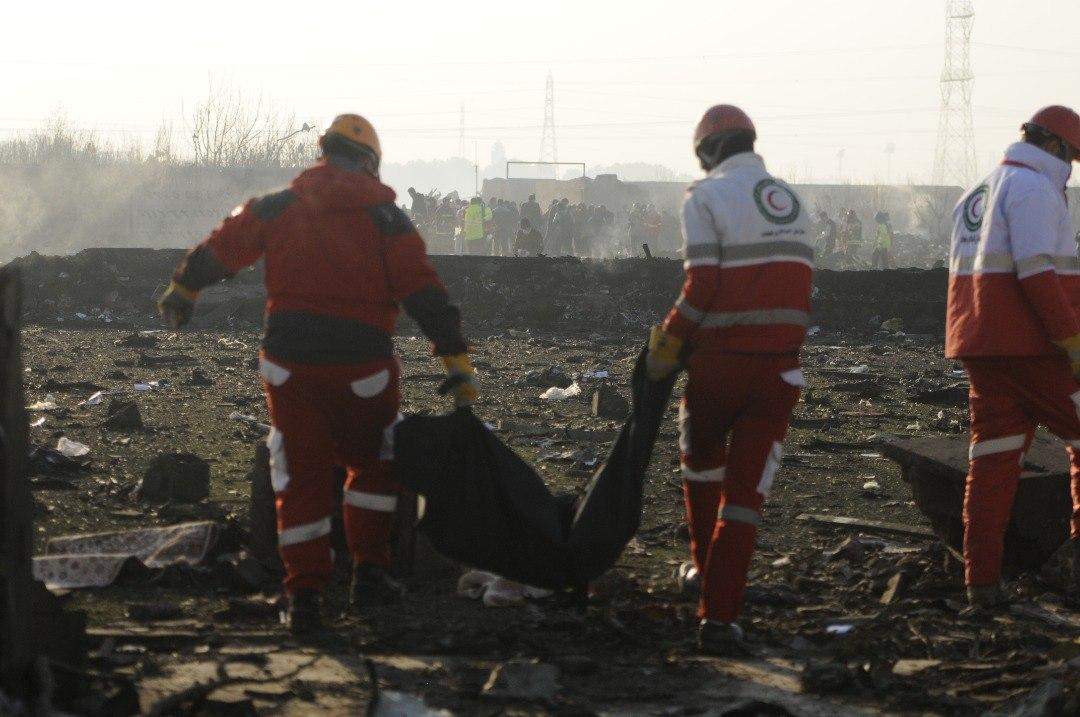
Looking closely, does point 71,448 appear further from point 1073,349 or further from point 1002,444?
point 1073,349

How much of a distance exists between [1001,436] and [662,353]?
1.34 m

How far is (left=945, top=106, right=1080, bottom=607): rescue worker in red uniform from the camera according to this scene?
490 centimetres

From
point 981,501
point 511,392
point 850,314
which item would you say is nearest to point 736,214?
point 981,501

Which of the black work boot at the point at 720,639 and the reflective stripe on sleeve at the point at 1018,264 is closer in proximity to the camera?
the black work boot at the point at 720,639

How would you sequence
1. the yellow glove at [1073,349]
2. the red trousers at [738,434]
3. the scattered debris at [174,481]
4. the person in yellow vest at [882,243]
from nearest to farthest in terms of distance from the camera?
the red trousers at [738,434] < the yellow glove at [1073,349] < the scattered debris at [174,481] < the person in yellow vest at [882,243]

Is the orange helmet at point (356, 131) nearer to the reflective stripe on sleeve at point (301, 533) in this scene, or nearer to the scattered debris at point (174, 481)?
the reflective stripe on sleeve at point (301, 533)

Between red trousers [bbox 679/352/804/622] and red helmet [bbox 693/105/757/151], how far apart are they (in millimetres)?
814

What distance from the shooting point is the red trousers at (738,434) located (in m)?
4.51

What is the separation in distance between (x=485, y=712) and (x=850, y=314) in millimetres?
16457

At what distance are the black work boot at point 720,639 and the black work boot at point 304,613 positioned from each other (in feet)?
4.12

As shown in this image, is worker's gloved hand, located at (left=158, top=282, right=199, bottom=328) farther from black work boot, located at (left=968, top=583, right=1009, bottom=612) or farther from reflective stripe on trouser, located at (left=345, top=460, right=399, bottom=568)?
black work boot, located at (left=968, top=583, right=1009, bottom=612)

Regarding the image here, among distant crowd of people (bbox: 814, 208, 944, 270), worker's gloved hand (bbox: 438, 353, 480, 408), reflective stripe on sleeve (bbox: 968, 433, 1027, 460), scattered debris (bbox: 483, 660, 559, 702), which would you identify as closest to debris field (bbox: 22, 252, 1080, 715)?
scattered debris (bbox: 483, 660, 559, 702)

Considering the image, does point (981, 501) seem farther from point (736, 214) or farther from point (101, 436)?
point (101, 436)

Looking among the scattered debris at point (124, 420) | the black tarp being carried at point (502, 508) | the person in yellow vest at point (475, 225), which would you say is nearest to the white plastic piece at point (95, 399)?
the scattered debris at point (124, 420)
